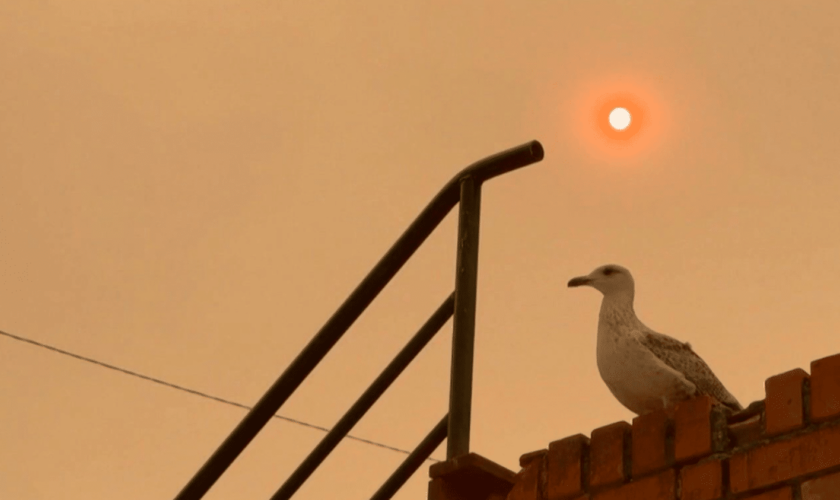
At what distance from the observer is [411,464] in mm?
2916

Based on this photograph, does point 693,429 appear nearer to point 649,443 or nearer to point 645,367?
point 649,443

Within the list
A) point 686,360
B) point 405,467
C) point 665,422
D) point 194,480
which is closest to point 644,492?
point 665,422

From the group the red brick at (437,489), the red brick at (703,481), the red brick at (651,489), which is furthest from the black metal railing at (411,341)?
the red brick at (703,481)

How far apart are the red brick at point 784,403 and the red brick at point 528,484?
50 cm

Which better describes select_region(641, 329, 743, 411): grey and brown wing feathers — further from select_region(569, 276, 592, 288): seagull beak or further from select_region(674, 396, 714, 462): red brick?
select_region(674, 396, 714, 462): red brick

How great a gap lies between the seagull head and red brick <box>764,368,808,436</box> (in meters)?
1.73

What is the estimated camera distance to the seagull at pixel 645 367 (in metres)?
3.48

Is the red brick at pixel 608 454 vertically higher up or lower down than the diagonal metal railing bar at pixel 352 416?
lower down

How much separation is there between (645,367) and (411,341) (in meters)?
0.82

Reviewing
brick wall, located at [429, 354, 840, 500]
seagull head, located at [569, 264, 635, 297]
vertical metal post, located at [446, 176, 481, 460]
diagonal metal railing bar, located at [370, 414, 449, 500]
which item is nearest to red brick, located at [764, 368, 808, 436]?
brick wall, located at [429, 354, 840, 500]

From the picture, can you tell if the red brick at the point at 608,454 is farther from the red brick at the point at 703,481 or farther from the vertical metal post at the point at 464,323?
the vertical metal post at the point at 464,323

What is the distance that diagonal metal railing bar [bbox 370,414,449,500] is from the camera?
2.87m

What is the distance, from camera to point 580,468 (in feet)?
8.37

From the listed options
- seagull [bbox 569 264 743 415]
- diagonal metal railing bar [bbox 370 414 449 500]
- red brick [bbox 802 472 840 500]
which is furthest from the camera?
seagull [bbox 569 264 743 415]
